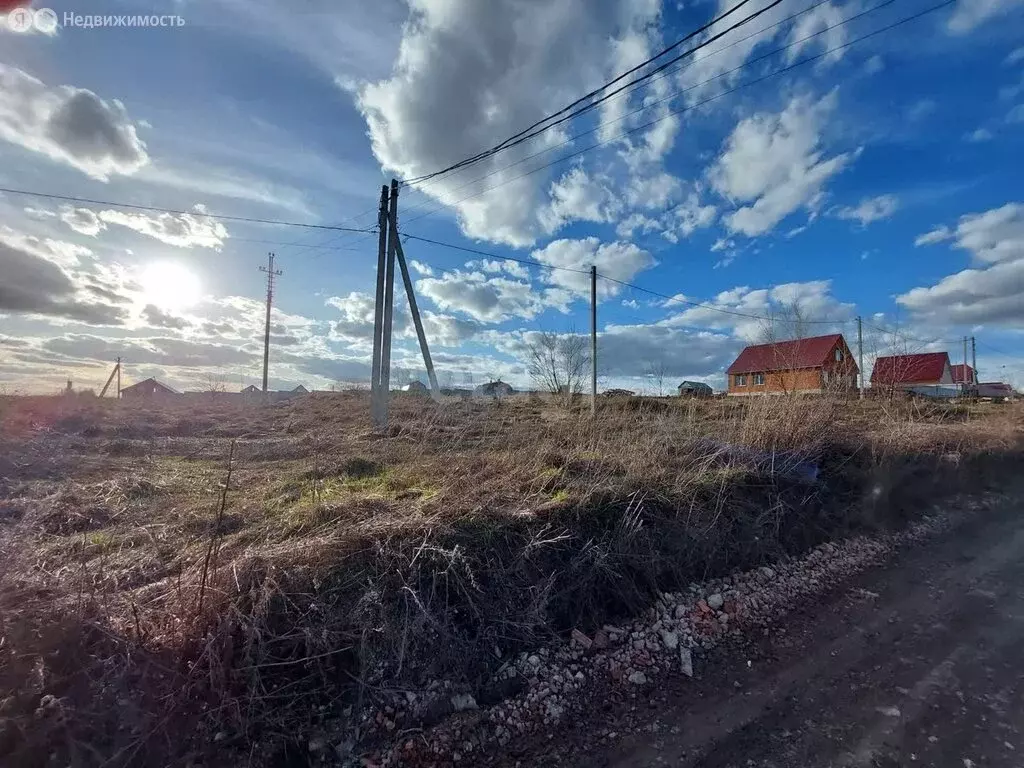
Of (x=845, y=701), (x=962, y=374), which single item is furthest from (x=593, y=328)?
(x=962, y=374)

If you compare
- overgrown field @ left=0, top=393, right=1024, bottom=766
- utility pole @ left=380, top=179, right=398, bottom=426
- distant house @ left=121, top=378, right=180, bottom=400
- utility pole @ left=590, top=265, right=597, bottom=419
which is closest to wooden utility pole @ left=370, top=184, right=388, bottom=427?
utility pole @ left=380, top=179, right=398, bottom=426

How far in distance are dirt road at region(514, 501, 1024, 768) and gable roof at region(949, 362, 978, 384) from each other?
43652mm

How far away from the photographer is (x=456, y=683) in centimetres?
293

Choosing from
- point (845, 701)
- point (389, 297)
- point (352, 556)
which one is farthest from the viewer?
point (389, 297)

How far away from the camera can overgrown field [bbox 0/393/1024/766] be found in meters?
2.44

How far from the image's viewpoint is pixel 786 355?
41.2 ft

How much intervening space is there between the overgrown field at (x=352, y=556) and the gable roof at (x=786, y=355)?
319cm

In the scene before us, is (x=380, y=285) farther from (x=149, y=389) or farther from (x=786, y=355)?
(x=149, y=389)

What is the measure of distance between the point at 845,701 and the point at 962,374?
52.8m

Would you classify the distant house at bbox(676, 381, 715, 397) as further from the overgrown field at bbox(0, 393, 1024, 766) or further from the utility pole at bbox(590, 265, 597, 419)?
the overgrown field at bbox(0, 393, 1024, 766)

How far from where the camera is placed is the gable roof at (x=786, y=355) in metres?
11.2

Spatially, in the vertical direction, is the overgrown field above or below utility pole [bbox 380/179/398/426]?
below

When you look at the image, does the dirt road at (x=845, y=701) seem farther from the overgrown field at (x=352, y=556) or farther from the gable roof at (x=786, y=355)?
the gable roof at (x=786, y=355)

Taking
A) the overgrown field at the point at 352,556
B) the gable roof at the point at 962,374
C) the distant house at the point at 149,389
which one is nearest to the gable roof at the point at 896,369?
the overgrown field at the point at 352,556
